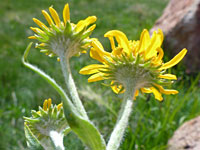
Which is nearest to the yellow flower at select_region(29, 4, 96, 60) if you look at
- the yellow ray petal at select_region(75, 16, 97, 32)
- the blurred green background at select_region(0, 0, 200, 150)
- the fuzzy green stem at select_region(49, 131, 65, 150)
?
the yellow ray petal at select_region(75, 16, 97, 32)

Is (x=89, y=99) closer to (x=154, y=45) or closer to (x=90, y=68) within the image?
(x=90, y=68)

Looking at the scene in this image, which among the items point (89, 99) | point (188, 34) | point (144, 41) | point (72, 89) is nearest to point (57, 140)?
point (72, 89)

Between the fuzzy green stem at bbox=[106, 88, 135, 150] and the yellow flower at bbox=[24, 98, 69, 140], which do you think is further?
the yellow flower at bbox=[24, 98, 69, 140]

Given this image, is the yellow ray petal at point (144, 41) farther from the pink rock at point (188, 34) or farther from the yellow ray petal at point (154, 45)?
the pink rock at point (188, 34)

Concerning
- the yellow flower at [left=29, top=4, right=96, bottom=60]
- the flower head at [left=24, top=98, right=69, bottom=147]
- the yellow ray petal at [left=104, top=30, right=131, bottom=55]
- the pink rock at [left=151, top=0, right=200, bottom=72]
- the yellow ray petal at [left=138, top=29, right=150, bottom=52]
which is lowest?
the flower head at [left=24, top=98, right=69, bottom=147]

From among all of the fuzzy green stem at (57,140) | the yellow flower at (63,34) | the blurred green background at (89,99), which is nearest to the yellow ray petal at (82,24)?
the yellow flower at (63,34)

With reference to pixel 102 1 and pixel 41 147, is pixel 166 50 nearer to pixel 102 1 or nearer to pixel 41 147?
pixel 41 147

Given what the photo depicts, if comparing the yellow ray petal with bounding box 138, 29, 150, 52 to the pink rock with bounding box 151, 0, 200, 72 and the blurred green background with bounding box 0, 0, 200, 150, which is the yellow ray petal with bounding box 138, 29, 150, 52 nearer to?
the blurred green background with bounding box 0, 0, 200, 150
